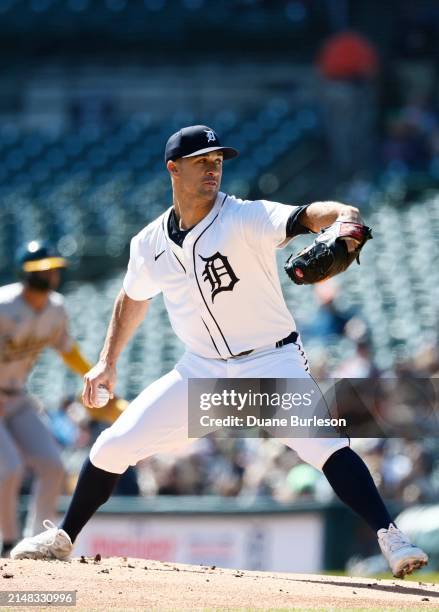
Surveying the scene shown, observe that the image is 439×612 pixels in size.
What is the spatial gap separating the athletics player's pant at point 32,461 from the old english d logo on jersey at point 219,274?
2.54 metres

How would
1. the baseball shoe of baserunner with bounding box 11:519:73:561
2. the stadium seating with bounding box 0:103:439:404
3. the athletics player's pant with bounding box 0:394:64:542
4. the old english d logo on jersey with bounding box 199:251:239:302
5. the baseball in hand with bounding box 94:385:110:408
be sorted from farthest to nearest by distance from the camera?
the stadium seating with bounding box 0:103:439:404 < the athletics player's pant with bounding box 0:394:64:542 < the baseball shoe of baserunner with bounding box 11:519:73:561 < the baseball in hand with bounding box 94:385:110:408 < the old english d logo on jersey with bounding box 199:251:239:302

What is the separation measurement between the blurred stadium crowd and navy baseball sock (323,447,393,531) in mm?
5019

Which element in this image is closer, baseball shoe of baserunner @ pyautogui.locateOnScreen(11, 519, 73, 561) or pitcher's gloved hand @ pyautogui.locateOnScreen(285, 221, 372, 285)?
pitcher's gloved hand @ pyautogui.locateOnScreen(285, 221, 372, 285)

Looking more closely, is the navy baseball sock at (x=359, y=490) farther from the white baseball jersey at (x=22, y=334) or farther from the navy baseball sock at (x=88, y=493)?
the white baseball jersey at (x=22, y=334)

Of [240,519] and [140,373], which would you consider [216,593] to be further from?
[140,373]

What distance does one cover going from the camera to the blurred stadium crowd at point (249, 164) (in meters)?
11.5

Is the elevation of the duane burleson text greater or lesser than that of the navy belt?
lesser

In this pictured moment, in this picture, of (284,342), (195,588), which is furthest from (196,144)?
(195,588)

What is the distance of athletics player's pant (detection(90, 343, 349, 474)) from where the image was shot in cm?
569

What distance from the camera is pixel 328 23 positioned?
2138 centimetres

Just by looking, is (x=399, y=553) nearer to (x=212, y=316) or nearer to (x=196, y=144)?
(x=212, y=316)

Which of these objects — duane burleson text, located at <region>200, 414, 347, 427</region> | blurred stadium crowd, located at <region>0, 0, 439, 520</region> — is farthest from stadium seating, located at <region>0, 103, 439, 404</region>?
duane burleson text, located at <region>200, 414, 347, 427</region>

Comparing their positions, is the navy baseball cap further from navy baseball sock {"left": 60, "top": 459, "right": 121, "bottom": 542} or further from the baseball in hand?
navy baseball sock {"left": 60, "top": 459, "right": 121, "bottom": 542}

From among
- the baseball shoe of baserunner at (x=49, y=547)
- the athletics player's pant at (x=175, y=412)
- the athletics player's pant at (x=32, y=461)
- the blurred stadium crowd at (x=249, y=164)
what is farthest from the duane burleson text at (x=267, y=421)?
the blurred stadium crowd at (x=249, y=164)
